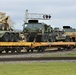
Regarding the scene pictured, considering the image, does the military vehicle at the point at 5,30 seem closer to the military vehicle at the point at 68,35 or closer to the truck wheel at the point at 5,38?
the truck wheel at the point at 5,38

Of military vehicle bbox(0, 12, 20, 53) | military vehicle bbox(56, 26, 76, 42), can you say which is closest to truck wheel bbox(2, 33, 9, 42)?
military vehicle bbox(0, 12, 20, 53)

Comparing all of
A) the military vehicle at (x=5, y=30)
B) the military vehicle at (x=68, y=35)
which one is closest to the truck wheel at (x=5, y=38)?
the military vehicle at (x=5, y=30)

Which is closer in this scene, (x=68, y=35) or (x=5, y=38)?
(x=5, y=38)

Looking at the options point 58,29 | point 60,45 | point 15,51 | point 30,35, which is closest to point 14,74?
point 15,51

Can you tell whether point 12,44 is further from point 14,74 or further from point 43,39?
point 14,74

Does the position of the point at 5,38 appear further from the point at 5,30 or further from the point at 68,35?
the point at 68,35

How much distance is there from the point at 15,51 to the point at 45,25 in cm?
680

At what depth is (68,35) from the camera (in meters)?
47.9

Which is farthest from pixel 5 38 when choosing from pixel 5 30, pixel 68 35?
A: pixel 68 35

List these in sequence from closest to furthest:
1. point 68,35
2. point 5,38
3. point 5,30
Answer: point 5,30 → point 5,38 → point 68,35

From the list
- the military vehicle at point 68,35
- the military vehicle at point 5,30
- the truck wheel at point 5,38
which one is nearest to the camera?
the military vehicle at point 5,30

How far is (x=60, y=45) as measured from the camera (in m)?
43.6

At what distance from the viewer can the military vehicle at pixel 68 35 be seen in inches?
1820

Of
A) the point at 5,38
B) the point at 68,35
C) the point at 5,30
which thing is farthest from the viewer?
the point at 68,35
